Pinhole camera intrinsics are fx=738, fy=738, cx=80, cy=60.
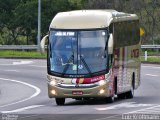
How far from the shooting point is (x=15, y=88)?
3641 cm

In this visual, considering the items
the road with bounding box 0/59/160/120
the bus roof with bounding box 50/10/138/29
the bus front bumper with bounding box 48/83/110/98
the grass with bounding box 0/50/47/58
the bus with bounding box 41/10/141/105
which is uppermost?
the bus roof with bounding box 50/10/138/29

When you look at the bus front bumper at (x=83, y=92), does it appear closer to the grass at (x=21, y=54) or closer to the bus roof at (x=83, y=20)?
the bus roof at (x=83, y=20)

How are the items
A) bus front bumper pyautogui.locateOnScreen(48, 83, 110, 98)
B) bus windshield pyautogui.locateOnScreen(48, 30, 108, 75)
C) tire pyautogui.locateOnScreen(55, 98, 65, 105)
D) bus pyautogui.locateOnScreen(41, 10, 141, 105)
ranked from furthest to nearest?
tire pyautogui.locateOnScreen(55, 98, 65, 105), bus windshield pyautogui.locateOnScreen(48, 30, 108, 75), bus pyautogui.locateOnScreen(41, 10, 141, 105), bus front bumper pyautogui.locateOnScreen(48, 83, 110, 98)

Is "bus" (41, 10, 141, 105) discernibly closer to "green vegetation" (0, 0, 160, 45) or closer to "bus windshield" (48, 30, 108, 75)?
"bus windshield" (48, 30, 108, 75)

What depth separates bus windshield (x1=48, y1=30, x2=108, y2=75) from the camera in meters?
24.3

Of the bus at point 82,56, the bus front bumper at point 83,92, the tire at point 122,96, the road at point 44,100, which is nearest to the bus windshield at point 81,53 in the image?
the bus at point 82,56

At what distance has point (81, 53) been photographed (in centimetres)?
2436

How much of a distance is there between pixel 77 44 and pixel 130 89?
453 cm

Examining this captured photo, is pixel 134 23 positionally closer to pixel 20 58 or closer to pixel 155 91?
pixel 155 91

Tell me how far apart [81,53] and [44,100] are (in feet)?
15.9

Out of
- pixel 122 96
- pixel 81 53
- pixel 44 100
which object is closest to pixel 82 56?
pixel 81 53

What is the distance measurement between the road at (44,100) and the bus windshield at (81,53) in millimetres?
1222

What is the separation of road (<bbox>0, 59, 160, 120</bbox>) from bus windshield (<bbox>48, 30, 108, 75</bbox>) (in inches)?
48.1

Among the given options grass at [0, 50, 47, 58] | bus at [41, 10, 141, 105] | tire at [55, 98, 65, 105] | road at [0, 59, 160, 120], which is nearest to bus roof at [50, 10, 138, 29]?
bus at [41, 10, 141, 105]
